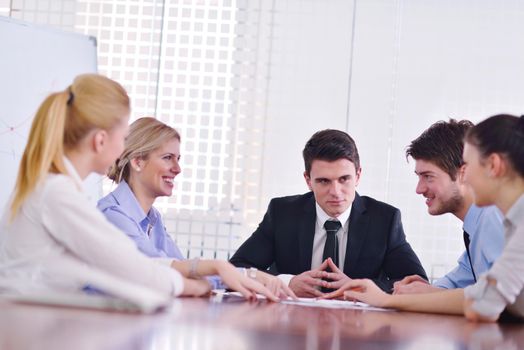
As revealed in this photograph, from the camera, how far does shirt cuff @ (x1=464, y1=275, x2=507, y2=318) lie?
1989mm

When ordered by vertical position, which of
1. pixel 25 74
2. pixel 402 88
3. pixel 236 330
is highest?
pixel 402 88

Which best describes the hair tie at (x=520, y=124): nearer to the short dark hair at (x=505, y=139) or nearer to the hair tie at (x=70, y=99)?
the short dark hair at (x=505, y=139)

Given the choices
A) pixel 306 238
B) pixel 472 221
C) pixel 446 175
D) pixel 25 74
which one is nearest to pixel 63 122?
pixel 472 221

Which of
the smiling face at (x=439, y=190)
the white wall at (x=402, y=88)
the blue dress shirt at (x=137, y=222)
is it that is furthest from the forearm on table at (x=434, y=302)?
the white wall at (x=402, y=88)

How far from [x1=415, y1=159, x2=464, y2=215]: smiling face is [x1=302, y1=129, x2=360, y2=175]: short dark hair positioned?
0.35 meters

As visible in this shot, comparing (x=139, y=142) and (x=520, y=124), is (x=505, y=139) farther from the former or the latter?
(x=139, y=142)

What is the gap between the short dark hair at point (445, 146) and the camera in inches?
124

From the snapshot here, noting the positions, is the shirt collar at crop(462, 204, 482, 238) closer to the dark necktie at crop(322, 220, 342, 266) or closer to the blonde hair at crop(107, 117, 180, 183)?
the dark necktie at crop(322, 220, 342, 266)

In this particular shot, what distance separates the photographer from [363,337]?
58.2 inches

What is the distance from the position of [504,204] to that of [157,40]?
3727mm

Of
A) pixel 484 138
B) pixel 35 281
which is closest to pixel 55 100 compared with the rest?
pixel 35 281

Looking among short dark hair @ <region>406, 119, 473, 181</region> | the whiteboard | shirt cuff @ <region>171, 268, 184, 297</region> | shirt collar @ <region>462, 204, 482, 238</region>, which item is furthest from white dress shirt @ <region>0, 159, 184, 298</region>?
the whiteboard

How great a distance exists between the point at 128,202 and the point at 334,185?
906 mm

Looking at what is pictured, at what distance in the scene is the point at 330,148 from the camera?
3.41 metres
